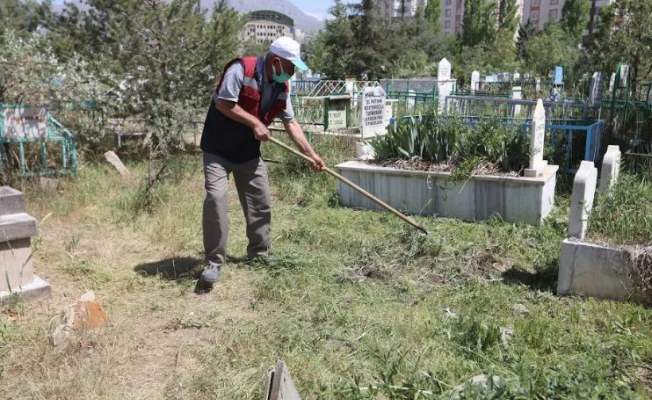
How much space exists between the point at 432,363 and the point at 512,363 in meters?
0.41

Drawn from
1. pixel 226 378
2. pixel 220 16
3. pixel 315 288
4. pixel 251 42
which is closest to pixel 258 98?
pixel 315 288

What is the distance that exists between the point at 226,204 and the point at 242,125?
0.62 meters

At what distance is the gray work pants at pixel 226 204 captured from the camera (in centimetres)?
431

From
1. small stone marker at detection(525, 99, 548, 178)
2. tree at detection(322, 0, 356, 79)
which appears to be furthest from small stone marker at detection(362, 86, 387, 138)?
tree at detection(322, 0, 356, 79)

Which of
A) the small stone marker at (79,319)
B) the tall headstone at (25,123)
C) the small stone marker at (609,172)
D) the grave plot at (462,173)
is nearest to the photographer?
the small stone marker at (79,319)

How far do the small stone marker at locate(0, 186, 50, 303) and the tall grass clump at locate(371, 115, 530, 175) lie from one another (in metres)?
3.99

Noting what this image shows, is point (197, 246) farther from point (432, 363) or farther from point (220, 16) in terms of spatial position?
point (220, 16)

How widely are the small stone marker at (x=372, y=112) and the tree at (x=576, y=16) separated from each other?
1981 inches

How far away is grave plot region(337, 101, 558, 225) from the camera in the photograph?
227 inches

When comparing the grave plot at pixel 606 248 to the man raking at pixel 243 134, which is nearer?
the grave plot at pixel 606 248

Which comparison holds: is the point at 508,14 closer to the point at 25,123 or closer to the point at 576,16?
the point at 576,16

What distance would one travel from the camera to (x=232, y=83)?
4.16 metres

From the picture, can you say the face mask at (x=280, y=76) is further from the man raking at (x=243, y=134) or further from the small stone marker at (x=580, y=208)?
the small stone marker at (x=580, y=208)

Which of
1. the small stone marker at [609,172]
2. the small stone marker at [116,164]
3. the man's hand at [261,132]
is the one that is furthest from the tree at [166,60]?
the small stone marker at [609,172]
